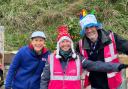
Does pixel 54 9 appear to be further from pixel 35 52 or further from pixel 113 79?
pixel 113 79

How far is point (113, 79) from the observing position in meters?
5.67

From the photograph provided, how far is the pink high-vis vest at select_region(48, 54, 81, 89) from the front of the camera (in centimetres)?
568

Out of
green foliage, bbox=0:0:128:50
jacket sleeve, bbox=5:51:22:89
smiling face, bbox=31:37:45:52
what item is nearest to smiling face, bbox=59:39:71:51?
smiling face, bbox=31:37:45:52

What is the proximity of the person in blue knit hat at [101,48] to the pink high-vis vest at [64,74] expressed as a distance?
0.60 feet

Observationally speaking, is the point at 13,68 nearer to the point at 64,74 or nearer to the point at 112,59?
the point at 64,74

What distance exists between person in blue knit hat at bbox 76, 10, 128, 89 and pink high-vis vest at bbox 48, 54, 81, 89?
183mm

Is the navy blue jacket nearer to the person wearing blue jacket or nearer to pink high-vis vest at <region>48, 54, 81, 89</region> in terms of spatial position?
the person wearing blue jacket

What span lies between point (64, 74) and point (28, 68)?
0.68m

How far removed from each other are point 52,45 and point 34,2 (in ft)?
6.82

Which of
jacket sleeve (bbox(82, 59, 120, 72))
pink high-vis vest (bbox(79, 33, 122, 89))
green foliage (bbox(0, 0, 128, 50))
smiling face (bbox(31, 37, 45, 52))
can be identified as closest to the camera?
jacket sleeve (bbox(82, 59, 120, 72))

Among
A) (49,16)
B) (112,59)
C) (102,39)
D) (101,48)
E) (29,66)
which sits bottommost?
(29,66)

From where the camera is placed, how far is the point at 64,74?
5676 millimetres

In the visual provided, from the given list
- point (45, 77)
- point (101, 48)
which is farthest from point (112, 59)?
point (45, 77)

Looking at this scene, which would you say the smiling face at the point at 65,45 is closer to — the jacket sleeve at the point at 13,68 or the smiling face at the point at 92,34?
the smiling face at the point at 92,34
